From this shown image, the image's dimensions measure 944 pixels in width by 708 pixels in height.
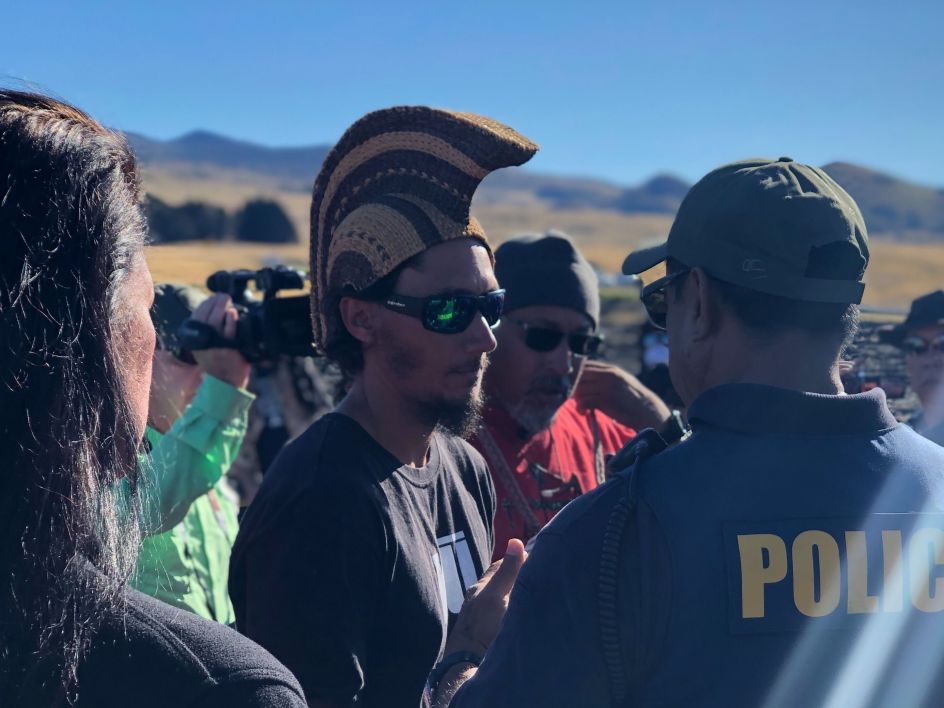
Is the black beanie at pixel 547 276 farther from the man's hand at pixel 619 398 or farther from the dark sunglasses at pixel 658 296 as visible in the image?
the dark sunglasses at pixel 658 296

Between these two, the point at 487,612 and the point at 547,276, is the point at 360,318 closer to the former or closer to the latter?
the point at 487,612

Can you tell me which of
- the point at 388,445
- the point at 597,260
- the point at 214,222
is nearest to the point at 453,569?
the point at 388,445

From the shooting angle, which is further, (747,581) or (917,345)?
(917,345)

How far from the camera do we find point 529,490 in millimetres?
3652

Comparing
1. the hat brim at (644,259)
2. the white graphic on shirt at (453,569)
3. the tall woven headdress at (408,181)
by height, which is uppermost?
the tall woven headdress at (408,181)

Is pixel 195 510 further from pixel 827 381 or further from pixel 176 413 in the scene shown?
pixel 827 381

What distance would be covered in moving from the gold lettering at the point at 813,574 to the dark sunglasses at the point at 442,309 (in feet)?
4.52

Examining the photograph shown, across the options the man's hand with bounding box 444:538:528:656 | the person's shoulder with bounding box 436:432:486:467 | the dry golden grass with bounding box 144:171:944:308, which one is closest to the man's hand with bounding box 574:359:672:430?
the dry golden grass with bounding box 144:171:944:308

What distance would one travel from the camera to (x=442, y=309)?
Answer: 2.85 metres

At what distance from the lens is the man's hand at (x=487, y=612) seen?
2.06m

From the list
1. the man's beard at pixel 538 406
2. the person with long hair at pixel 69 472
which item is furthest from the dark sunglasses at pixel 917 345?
the person with long hair at pixel 69 472

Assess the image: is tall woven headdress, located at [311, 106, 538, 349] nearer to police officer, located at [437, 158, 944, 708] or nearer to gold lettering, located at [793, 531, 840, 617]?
police officer, located at [437, 158, 944, 708]

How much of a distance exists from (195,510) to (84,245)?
263 centimetres

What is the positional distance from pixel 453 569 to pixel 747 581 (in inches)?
46.4
